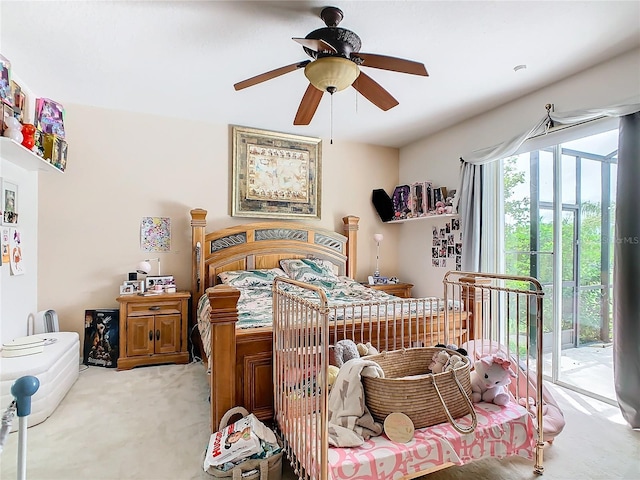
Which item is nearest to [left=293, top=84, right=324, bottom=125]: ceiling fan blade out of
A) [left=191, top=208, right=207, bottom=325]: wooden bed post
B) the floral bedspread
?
the floral bedspread

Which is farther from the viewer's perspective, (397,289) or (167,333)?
(397,289)

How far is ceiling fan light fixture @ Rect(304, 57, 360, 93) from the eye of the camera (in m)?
1.95

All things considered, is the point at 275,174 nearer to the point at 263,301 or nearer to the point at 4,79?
the point at 263,301

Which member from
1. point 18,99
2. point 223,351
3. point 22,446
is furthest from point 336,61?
point 18,99

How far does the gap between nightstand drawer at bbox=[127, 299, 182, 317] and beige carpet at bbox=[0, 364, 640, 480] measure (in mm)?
707

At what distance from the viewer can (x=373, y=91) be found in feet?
7.81

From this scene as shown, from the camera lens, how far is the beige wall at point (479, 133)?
100 inches

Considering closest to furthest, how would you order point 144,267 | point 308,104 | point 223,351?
1. point 223,351
2. point 308,104
3. point 144,267

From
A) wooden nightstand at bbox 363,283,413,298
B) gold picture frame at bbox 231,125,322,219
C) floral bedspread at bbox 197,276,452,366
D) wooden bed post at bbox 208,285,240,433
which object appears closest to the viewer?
wooden bed post at bbox 208,285,240,433

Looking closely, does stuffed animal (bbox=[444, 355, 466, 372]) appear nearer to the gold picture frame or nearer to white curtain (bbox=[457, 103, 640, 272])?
white curtain (bbox=[457, 103, 640, 272])

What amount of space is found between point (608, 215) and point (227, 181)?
12.5 ft

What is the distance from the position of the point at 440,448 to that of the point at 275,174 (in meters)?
3.48

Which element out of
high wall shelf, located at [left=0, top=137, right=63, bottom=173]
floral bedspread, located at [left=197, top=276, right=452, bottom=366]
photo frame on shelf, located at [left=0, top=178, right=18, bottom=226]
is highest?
high wall shelf, located at [left=0, top=137, right=63, bottom=173]

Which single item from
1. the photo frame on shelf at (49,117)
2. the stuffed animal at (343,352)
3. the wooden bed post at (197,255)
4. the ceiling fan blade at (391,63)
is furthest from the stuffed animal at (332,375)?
the photo frame on shelf at (49,117)
